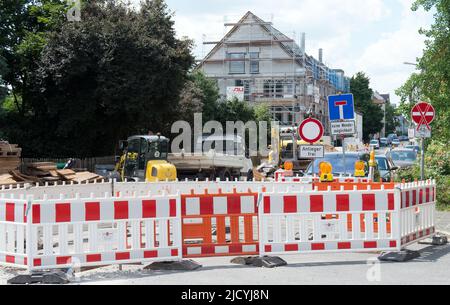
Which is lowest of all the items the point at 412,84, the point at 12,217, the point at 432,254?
the point at 432,254

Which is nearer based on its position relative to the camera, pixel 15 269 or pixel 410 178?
pixel 15 269

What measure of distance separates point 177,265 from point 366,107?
11291 cm

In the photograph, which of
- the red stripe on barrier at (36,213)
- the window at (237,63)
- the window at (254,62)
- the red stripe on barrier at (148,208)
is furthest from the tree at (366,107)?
the red stripe on barrier at (36,213)

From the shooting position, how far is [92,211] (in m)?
9.54

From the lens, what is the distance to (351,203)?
417 inches

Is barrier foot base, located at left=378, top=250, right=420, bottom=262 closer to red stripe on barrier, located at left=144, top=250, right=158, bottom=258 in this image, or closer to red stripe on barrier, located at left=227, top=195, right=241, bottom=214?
red stripe on barrier, located at left=227, top=195, right=241, bottom=214

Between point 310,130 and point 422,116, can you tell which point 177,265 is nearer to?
point 310,130

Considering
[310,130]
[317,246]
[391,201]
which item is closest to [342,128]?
[310,130]

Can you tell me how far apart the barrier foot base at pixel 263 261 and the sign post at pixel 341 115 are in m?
5.60

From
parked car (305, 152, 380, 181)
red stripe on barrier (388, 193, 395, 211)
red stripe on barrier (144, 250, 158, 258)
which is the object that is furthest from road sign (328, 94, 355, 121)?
red stripe on barrier (144, 250, 158, 258)

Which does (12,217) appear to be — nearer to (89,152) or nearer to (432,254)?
(432,254)

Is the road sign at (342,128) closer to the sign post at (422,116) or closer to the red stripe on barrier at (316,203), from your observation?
the sign post at (422,116)
